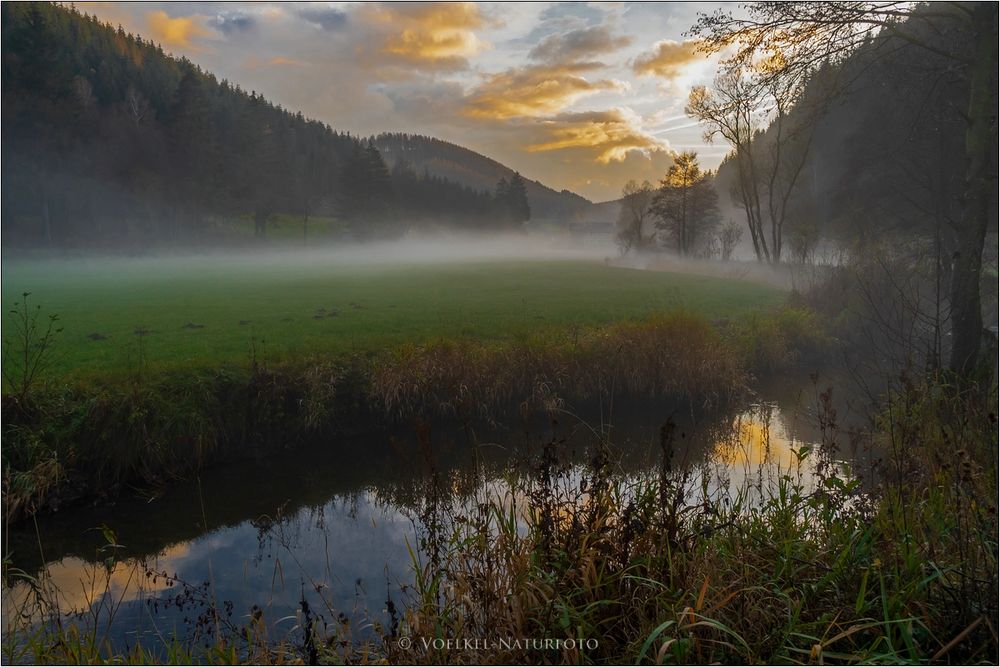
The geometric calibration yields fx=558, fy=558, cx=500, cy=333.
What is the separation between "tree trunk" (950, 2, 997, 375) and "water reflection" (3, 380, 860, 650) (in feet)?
10.6

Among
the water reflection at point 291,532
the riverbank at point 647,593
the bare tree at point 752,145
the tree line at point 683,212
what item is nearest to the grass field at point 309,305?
the water reflection at point 291,532

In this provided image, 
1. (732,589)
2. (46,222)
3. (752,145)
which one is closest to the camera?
(732,589)

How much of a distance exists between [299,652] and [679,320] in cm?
1137

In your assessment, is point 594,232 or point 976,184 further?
point 594,232

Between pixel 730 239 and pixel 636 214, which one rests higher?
pixel 636 214

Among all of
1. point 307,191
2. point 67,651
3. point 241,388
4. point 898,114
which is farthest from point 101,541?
point 307,191

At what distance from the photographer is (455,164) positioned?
118188 millimetres

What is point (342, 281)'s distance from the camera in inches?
1171

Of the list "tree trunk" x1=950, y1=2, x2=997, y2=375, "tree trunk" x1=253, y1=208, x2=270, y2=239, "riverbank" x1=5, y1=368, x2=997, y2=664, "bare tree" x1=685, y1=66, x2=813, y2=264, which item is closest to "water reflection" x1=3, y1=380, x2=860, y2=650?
"riverbank" x1=5, y1=368, x2=997, y2=664

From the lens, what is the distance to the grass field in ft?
44.0

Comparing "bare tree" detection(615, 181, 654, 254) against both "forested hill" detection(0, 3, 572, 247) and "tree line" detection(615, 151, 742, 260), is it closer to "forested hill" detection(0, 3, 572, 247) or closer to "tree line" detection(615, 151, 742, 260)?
"tree line" detection(615, 151, 742, 260)

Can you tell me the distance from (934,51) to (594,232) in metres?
62.5

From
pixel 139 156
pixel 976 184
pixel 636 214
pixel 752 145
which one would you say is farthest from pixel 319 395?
pixel 139 156

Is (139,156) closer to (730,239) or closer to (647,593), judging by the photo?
(730,239)
